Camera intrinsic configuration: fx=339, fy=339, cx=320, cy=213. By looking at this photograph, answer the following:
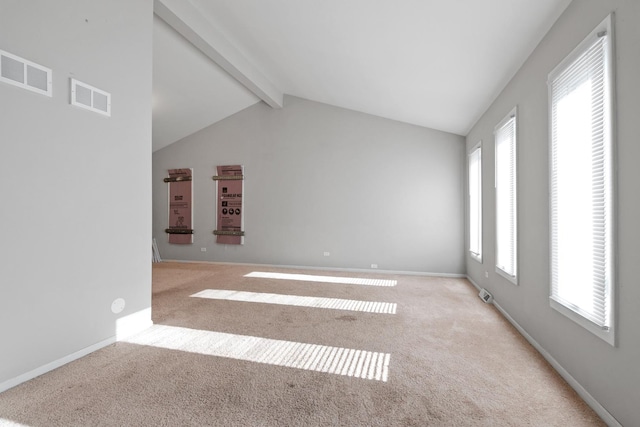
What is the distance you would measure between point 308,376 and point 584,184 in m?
2.25

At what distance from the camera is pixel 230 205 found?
7.55m

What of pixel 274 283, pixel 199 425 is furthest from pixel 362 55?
pixel 199 425

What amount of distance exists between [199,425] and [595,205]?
2.63 metres

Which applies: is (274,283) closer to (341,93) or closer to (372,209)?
(372,209)

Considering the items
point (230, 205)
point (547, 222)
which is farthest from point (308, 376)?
point (230, 205)

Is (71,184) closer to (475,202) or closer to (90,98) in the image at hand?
(90,98)

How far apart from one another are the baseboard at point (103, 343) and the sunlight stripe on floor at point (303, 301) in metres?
1.34

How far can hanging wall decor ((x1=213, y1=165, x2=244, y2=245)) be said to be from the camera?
7473 millimetres

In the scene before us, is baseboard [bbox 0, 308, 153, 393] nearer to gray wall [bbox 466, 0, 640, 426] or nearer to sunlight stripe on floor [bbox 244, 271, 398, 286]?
sunlight stripe on floor [bbox 244, 271, 398, 286]

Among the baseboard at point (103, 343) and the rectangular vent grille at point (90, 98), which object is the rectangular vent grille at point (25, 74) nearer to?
the rectangular vent grille at point (90, 98)

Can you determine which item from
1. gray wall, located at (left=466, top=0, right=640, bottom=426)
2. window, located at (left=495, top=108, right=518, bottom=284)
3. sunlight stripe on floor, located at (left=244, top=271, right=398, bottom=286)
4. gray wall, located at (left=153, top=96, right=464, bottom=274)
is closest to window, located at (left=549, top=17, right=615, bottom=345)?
gray wall, located at (left=466, top=0, right=640, bottom=426)

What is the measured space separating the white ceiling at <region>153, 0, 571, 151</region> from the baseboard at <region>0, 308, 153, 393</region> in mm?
3555

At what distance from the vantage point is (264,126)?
7352 millimetres

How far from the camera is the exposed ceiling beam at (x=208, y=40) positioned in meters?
3.97
